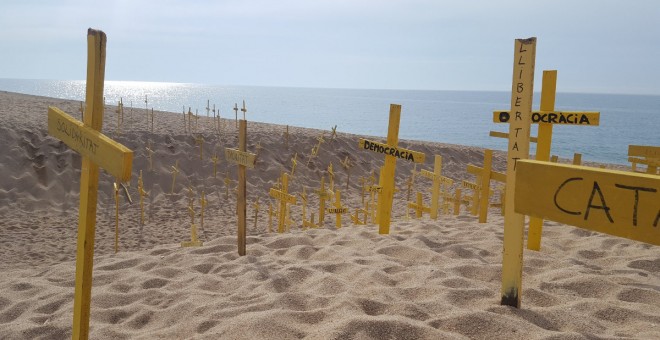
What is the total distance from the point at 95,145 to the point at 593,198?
2.24 metres

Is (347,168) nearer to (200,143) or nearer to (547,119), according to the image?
(200,143)

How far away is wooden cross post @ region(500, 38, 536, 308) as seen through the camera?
337 cm

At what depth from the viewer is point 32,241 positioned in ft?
→ 28.6

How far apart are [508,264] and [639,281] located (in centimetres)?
138

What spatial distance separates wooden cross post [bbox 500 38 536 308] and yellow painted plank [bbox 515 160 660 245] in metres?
1.55

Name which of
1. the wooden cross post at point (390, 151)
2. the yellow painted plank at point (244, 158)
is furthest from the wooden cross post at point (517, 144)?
the yellow painted plank at point (244, 158)

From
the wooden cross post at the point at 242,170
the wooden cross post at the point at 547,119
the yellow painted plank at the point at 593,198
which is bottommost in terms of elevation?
the wooden cross post at the point at 242,170

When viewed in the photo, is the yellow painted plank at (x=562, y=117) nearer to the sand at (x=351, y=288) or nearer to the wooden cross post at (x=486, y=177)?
the sand at (x=351, y=288)

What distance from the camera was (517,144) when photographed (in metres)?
3.49

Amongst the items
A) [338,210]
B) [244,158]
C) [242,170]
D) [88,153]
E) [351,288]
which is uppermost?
[88,153]

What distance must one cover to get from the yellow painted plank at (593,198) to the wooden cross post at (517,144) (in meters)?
1.55

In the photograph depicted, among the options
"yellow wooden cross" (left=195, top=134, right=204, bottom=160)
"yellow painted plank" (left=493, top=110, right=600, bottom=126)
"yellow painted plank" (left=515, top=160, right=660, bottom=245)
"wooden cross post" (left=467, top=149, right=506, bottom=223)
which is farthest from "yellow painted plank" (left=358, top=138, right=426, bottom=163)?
"yellow wooden cross" (left=195, top=134, right=204, bottom=160)

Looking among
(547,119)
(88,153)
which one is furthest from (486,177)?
(88,153)

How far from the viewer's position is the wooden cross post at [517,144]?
3.37 m
